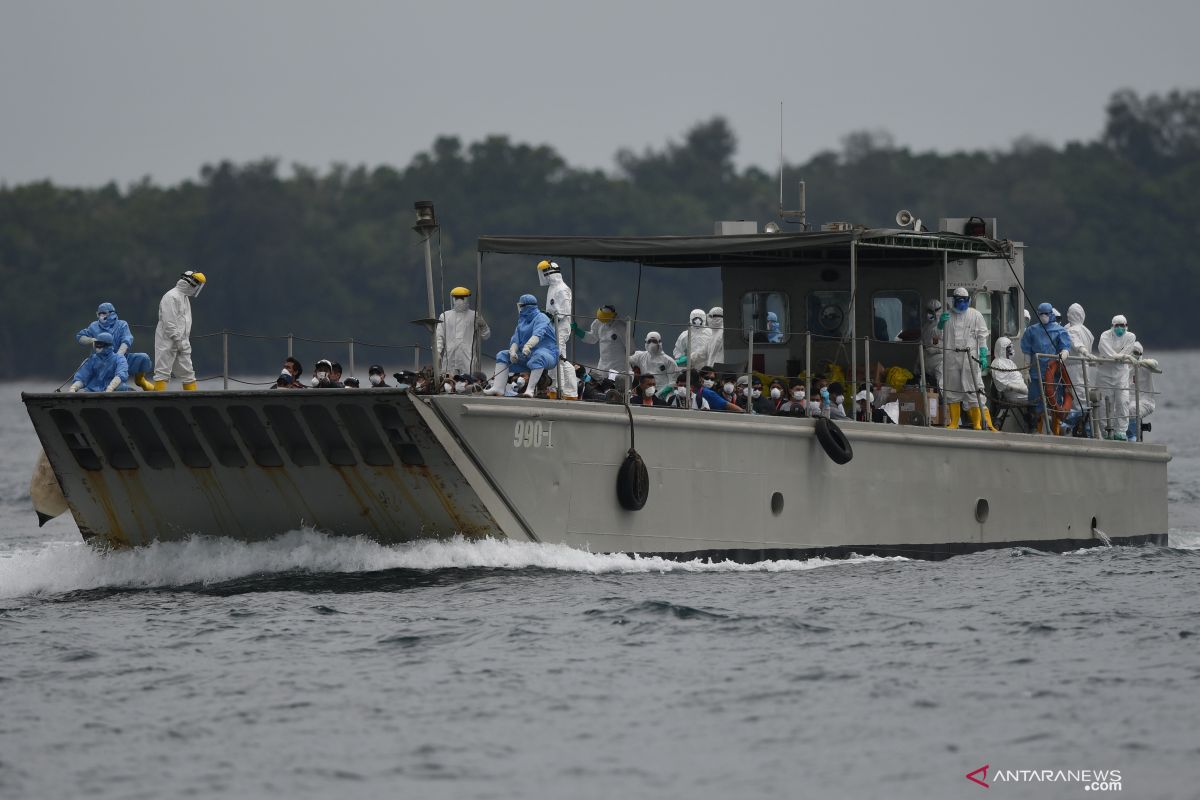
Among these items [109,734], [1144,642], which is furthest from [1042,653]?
[109,734]

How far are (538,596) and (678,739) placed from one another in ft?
15.9

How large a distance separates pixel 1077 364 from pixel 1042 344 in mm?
1109

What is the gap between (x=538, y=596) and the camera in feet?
60.1

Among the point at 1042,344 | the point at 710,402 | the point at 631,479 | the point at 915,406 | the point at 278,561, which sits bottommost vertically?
the point at 278,561

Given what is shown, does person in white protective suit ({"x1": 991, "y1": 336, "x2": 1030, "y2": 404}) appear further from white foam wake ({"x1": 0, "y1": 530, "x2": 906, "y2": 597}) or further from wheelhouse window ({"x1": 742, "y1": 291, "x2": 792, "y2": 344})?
white foam wake ({"x1": 0, "y1": 530, "x2": 906, "y2": 597})

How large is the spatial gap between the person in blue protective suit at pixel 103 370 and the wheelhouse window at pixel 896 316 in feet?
27.5

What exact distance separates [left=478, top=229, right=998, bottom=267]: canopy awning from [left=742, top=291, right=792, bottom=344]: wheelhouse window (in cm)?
103

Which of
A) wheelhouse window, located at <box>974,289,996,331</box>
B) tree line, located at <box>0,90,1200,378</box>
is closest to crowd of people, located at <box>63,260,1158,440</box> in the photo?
wheelhouse window, located at <box>974,289,996,331</box>

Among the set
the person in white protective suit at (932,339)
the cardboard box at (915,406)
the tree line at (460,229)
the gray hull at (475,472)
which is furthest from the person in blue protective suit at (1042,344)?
the tree line at (460,229)

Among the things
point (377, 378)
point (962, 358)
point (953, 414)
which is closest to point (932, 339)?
point (962, 358)

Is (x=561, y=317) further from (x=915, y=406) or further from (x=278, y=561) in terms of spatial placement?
(x=915, y=406)

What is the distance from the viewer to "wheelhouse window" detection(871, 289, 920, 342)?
918 inches

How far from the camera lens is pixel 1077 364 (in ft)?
81.9

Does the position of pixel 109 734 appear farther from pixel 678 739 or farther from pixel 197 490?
pixel 197 490
